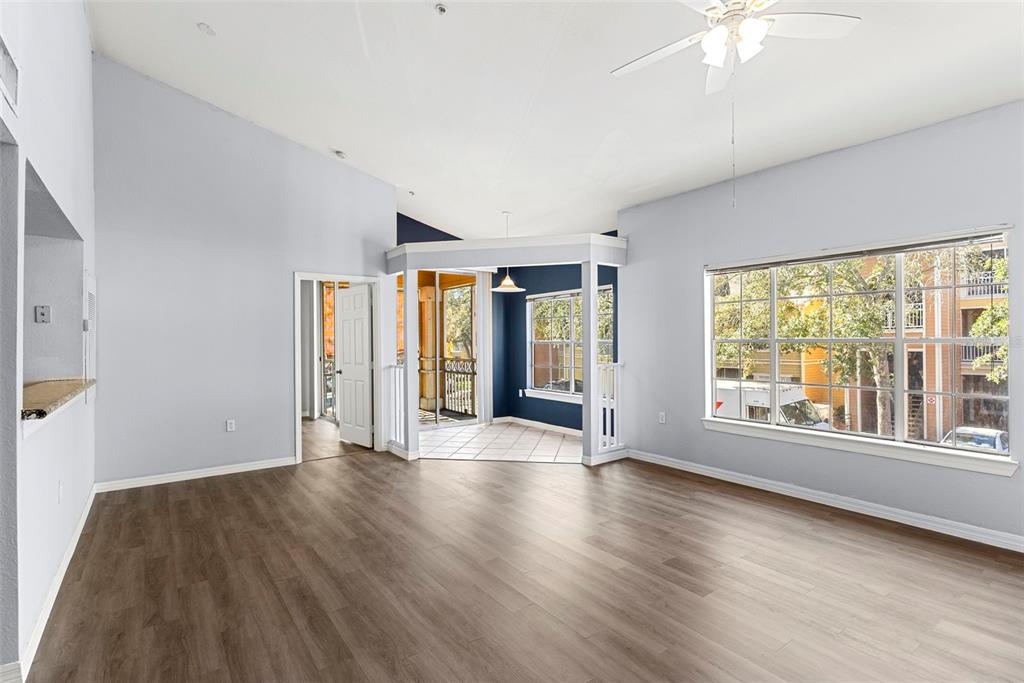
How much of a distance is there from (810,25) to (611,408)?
4.25 metres

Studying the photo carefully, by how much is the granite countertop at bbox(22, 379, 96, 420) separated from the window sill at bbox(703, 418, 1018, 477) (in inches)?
187

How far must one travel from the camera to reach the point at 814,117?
3498 mm

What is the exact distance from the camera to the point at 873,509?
12.4ft

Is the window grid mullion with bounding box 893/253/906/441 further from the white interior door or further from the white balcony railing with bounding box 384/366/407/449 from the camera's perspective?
the white interior door

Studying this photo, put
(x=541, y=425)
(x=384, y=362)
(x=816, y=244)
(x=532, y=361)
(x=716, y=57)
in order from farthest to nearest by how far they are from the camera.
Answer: (x=532, y=361), (x=541, y=425), (x=384, y=362), (x=816, y=244), (x=716, y=57)

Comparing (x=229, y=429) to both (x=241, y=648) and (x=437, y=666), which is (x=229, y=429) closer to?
(x=241, y=648)

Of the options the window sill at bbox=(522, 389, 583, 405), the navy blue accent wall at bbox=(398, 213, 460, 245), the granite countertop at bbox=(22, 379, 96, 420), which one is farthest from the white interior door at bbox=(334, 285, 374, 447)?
the granite countertop at bbox=(22, 379, 96, 420)

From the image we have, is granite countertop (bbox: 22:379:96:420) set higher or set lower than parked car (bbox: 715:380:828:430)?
higher

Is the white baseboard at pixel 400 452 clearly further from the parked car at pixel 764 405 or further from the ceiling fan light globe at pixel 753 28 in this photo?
the ceiling fan light globe at pixel 753 28

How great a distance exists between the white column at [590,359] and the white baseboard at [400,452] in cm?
186

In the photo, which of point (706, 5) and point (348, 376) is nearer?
point (706, 5)

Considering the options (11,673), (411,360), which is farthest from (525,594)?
(411,360)

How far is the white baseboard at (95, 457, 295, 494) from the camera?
457 centimetres

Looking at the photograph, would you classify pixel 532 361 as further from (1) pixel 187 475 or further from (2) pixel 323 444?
(1) pixel 187 475
